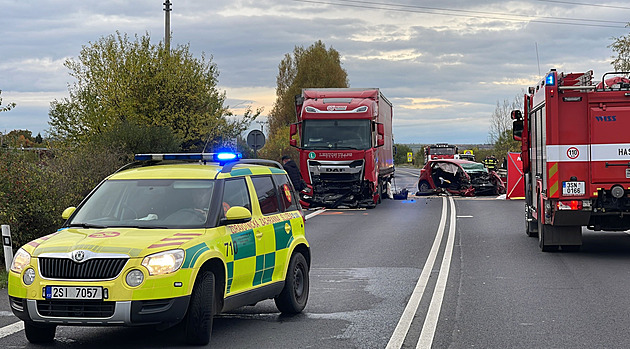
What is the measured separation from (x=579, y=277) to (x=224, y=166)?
227 inches

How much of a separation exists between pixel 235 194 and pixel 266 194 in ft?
1.97

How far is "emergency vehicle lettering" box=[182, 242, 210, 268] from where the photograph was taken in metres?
7.00

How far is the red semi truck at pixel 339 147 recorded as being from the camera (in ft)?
89.1

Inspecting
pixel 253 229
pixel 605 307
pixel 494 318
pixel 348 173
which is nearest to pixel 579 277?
pixel 605 307

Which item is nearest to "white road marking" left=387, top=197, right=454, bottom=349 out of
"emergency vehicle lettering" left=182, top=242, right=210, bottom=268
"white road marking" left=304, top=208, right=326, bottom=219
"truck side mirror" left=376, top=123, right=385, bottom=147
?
"emergency vehicle lettering" left=182, top=242, right=210, bottom=268

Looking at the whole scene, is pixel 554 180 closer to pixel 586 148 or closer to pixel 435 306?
pixel 586 148

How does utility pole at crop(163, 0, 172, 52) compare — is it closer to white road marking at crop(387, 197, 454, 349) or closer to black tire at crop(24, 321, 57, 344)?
white road marking at crop(387, 197, 454, 349)

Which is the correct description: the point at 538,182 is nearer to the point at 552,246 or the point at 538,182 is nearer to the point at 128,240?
the point at 552,246

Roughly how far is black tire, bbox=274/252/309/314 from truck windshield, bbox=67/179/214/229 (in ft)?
4.65

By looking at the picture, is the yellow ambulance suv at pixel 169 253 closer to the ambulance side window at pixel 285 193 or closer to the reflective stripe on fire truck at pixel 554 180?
the ambulance side window at pixel 285 193

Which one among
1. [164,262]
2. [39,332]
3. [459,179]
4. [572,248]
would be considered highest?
[164,262]

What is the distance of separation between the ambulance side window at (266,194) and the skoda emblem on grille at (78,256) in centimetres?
219

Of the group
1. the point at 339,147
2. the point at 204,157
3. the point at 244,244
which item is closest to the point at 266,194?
the point at 204,157

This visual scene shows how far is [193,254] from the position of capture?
7.09 metres
